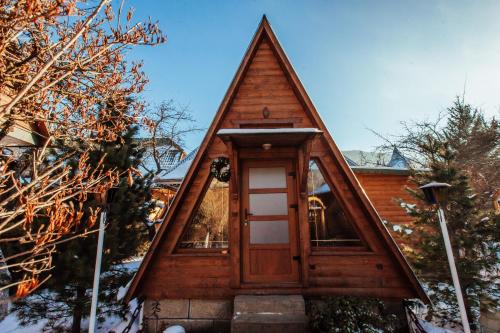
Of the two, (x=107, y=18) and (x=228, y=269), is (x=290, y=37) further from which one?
(x=228, y=269)

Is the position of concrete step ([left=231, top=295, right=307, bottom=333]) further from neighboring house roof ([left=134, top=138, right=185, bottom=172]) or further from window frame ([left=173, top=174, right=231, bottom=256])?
neighboring house roof ([left=134, top=138, right=185, bottom=172])

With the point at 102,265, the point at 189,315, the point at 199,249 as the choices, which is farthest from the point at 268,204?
the point at 102,265

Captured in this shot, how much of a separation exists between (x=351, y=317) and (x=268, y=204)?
2239mm

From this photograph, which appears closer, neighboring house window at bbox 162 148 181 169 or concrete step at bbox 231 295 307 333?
concrete step at bbox 231 295 307 333

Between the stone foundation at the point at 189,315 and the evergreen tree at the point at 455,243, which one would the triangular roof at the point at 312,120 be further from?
the evergreen tree at the point at 455,243

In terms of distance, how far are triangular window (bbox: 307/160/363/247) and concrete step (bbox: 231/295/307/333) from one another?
115cm

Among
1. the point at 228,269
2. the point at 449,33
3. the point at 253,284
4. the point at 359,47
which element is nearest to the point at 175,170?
the point at 228,269

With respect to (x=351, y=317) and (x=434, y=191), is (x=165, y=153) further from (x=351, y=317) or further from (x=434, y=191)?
(x=434, y=191)

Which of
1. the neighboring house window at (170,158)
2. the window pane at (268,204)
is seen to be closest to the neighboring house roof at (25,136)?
the window pane at (268,204)

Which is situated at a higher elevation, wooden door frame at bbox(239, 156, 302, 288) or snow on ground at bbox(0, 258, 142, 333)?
wooden door frame at bbox(239, 156, 302, 288)

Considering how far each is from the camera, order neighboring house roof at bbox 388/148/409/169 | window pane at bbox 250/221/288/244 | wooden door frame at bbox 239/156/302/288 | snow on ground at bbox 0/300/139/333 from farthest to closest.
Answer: neighboring house roof at bbox 388/148/409/169, snow on ground at bbox 0/300/139/333, window pane at bbox 250/221/288/244, wooden door frame at bbox 239/156/302/288

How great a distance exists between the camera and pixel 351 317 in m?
3.57

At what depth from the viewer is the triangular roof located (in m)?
4.24

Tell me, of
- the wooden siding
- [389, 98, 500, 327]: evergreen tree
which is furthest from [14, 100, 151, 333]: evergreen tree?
the wooden siding
